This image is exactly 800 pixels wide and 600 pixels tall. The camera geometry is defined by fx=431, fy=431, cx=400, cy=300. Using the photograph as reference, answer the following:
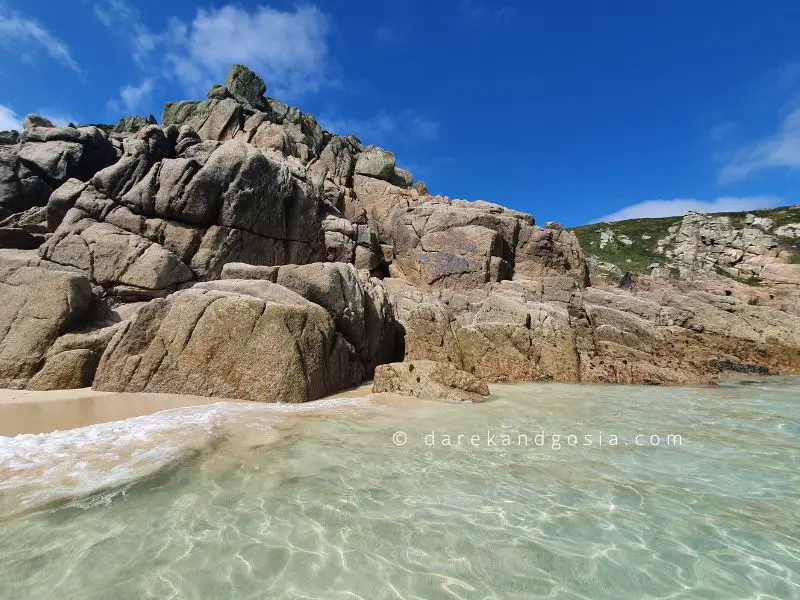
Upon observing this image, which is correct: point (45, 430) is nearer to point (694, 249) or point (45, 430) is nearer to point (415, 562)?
point (415, 562)

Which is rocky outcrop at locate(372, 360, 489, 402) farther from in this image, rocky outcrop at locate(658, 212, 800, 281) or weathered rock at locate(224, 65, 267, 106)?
rocky outcrop at locate(658, 212, 800, 281)

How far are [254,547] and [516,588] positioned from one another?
2.71 metres

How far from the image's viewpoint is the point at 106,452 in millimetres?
6969

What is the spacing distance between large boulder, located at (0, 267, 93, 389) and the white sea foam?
17.7ft

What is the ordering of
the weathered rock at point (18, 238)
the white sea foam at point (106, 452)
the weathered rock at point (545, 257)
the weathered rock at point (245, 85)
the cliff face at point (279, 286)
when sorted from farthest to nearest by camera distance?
the weathered rock at point (245, 85) < the weathered rock at point (545, 257) < the weathered rock at point (18, 238) < the cliff face at point (279, 286) < the white sea foam at point (106, 452)

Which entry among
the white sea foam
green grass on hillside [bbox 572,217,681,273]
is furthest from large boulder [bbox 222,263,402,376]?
green grass on hillside [bbox 572,217,681,273]

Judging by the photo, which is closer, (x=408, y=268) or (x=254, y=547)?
(x=254, y=547)

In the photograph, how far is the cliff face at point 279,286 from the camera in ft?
39.7

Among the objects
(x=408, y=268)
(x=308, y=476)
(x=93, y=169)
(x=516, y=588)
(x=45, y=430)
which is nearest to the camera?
(x=516, y=588)

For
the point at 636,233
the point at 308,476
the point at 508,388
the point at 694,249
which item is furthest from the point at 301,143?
the point at 636,233

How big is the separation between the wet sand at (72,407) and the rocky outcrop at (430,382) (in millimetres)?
5033

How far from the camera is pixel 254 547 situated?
4598mm

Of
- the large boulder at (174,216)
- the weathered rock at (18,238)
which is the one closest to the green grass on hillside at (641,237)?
the large boulder at (174,216)

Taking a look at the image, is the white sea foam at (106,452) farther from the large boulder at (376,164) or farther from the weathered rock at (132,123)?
the weathered rock at (132,123)
